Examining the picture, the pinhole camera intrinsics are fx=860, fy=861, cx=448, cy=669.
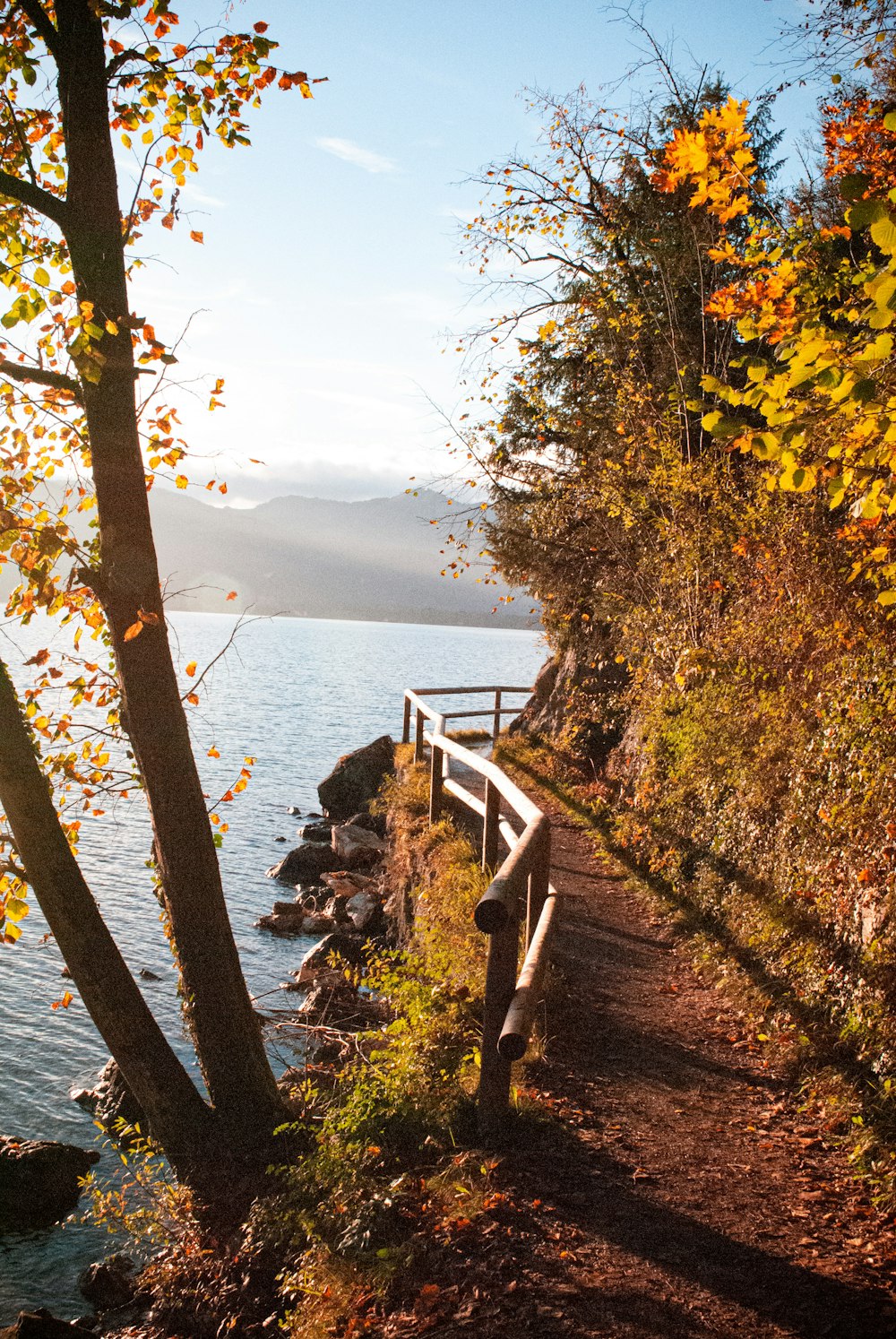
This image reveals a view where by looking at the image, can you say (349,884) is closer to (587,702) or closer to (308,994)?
(308,994)

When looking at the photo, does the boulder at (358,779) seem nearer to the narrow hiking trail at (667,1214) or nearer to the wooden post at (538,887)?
the wooden post at (538,887)

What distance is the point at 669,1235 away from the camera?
3.78 meters

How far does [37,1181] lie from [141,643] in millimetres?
6074

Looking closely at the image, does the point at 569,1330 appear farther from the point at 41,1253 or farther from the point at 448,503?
the point at 448,503

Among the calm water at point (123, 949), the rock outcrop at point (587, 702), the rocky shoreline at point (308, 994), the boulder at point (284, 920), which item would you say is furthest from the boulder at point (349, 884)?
the rock outcrop at point (587, 702)

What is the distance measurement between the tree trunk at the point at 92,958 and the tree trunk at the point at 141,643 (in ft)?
0.81

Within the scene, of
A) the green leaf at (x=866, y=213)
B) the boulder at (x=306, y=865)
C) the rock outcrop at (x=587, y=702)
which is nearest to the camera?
the green leaf at (x=866, y=213)

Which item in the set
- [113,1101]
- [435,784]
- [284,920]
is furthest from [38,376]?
[284,920]

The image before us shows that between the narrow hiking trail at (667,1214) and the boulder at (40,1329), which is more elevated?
the narrow hiking trail at (667,1214)

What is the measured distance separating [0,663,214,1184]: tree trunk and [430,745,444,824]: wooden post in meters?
5.22

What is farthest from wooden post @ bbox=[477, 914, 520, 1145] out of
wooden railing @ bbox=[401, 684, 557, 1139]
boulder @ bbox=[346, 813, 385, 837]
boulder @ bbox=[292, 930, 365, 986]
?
boulder @ bbox=[346, 813, 385, 837]

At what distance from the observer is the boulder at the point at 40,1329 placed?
4.88 m

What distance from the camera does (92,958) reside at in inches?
218

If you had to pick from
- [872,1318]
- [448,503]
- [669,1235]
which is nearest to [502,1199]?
[669,1235]
